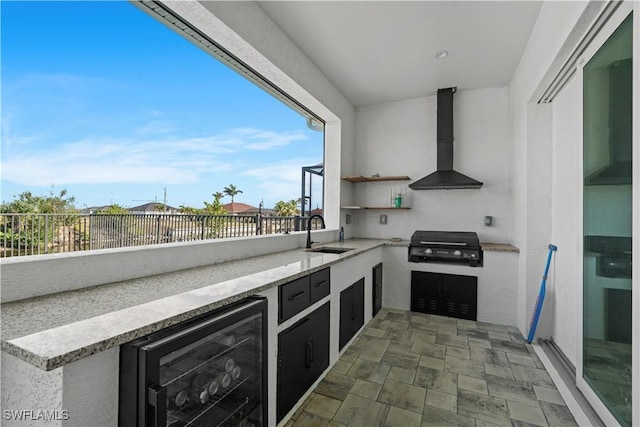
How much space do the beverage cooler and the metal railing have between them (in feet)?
2.91

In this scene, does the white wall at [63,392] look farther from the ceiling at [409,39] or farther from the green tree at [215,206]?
the ceiling at [409,39]

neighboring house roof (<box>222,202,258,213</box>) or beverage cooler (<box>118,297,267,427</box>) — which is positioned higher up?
neighboring house roof (<box>222,202,258,213</box>)

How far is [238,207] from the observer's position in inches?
109

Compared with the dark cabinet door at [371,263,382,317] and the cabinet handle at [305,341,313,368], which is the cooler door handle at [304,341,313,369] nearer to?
the cabinet handle at [305,341,313,368]

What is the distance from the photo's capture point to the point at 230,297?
1208mm

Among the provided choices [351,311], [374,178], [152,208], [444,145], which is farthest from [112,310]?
[444,145]

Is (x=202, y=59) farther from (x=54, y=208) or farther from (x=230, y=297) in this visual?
(x=230, y=297)

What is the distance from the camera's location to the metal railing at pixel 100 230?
128 centimetres

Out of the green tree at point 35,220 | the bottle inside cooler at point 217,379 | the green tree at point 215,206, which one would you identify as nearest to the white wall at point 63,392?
the bottle inside cooler at point 217,379

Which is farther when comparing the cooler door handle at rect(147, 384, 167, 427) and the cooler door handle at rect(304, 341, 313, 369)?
the cooler door handle at rect(304, 341, 313, 369)

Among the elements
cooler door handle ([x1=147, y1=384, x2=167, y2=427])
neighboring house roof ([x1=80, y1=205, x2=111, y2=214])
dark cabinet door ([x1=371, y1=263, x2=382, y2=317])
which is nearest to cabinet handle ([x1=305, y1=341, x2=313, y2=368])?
cooler door handle ([x1=147, y1=384, x2=167, y2=427])

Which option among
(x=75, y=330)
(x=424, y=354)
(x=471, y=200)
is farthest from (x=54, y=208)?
(x=471, y=200)

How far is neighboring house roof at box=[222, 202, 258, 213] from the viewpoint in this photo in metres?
2.58

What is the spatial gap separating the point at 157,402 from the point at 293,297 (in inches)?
35.1
